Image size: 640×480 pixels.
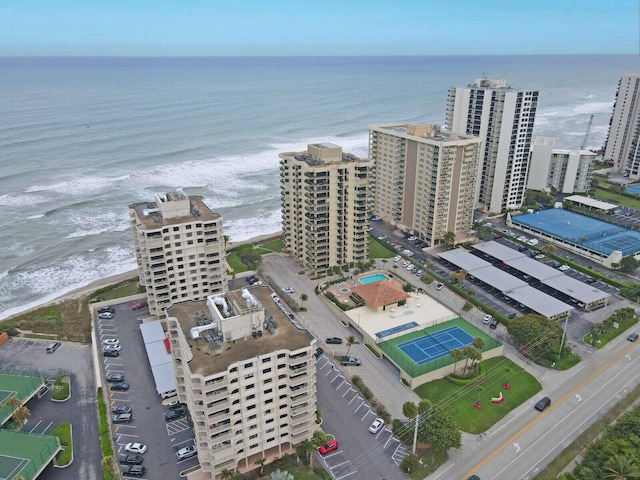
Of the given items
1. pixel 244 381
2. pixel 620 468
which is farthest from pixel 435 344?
pixel 244 381

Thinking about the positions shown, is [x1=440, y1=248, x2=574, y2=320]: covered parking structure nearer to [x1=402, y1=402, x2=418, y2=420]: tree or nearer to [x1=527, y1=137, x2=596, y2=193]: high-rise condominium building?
[x1=402, y1=402, x2=418, y2=420]: tree

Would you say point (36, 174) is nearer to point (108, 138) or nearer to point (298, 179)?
point (108, 138)

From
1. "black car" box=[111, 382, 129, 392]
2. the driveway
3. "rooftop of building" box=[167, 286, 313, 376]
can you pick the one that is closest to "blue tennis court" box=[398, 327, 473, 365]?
"rooftop of building" box=[167, 286, 313, 376]

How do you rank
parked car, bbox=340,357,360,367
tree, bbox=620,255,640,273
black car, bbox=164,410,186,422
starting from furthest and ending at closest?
tree, bbox=620,255,640,273
parked car, bbox=340,357,360,367
black car, bbox=164,410,186,422

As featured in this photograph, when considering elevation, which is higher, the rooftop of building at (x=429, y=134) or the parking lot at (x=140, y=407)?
the rooftop of building at (x=429, y=134)

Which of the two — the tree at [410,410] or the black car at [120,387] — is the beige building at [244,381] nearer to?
the tree at [410,410]

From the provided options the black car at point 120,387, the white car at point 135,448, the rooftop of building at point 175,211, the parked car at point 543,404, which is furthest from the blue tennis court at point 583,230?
the black car at point 120,387
